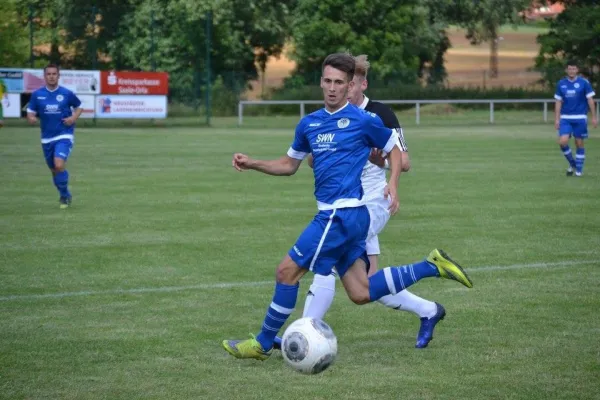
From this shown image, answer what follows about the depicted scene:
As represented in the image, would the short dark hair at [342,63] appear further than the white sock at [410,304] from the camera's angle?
No

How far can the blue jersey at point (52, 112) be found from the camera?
18328 millimetres

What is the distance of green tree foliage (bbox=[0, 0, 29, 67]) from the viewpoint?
152 feet

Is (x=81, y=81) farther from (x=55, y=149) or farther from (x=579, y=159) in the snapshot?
(x=55, y=149)

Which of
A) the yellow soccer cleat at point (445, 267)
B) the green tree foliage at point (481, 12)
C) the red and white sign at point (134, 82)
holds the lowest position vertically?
the yellow soccer cleat at point (445, 267)

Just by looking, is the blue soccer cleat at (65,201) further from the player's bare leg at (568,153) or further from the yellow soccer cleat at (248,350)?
the yellow soccer cleat at (248,350)

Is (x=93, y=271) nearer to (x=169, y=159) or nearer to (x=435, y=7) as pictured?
(x=169, y=159)

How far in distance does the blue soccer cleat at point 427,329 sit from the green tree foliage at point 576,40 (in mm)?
52946

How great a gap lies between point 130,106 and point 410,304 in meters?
34.7

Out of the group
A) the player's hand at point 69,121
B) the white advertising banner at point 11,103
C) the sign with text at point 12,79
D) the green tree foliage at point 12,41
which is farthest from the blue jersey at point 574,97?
the green tree foliage at point 12,41

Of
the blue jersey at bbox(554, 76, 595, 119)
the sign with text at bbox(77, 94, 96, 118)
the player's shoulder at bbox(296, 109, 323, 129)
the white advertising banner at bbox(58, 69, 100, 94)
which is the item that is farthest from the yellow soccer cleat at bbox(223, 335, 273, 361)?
the sign with text at bbox(77, 94, 96, 118)

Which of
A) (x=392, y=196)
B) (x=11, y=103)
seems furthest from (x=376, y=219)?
(x=11, y=103)

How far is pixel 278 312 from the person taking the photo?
24.3ft

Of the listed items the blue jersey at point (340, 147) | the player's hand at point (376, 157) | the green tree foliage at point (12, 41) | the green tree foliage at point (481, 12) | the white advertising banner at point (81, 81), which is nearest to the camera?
the blue jersey at point (340, 147)

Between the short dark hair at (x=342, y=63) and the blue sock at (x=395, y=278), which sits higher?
the short dark hair at (x=342, y=63)
